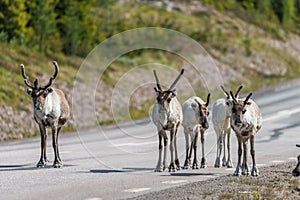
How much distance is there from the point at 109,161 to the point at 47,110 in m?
2.83

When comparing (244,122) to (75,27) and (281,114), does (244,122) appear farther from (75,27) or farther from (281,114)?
(75,27)

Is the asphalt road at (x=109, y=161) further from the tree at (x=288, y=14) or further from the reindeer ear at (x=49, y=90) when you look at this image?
the tree at (x=288, y=14)

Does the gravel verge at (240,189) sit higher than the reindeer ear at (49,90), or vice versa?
the reindeer ear at (49,90)

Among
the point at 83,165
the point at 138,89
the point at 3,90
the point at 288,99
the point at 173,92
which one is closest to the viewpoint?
the point at 173,92

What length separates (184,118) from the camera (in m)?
19.3

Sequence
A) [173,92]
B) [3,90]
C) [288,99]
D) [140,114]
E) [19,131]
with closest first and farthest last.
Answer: [173,92] < [19,131] < [3,90] < [140,114] < [288,99]

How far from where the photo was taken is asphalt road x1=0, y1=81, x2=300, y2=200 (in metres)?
15.8

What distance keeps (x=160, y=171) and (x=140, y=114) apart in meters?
19.0

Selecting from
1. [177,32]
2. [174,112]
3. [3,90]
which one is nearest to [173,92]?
[174,112]

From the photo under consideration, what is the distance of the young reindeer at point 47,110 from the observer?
62.0 feet

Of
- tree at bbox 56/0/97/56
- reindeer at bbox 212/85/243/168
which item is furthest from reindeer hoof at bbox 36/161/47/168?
tree at bbox 56/0/97/56

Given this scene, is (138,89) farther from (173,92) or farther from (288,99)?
(173,92)

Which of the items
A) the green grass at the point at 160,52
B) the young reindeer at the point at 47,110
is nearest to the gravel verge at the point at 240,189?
the young reindeer at the point at 47,110

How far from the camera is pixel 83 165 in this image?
20.2m
